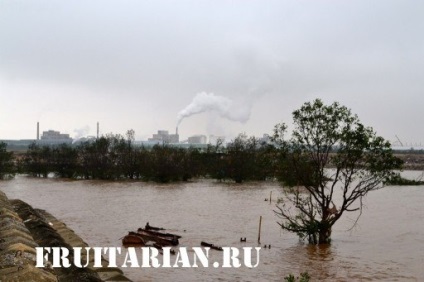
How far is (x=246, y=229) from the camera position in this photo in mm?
27969

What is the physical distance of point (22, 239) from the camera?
1359 centimetres

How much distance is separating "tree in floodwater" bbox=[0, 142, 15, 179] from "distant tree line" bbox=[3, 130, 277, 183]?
32 centimetres

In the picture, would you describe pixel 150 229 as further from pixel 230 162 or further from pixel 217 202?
pixel 230 162

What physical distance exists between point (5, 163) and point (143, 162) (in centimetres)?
1991

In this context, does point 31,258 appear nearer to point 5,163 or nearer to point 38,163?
point 5,163

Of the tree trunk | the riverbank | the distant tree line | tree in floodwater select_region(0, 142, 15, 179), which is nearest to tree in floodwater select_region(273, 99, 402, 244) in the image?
the tree trunk

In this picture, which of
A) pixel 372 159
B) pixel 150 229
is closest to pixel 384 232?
pixel 372 159

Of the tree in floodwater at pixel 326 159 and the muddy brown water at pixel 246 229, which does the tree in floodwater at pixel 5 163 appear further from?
the tree in floodwater at pixel 326 159

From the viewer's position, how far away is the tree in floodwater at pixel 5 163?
68812mm

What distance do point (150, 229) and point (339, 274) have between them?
11.2 meters

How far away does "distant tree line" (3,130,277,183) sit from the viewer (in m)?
69.5

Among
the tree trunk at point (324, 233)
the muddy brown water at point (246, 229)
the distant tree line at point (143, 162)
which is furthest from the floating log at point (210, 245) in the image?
the distant tree line at point (143, 162)

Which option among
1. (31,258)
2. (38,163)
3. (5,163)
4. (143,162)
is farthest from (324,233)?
(38,163)

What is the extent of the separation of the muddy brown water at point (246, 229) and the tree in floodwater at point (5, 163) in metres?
18.6
